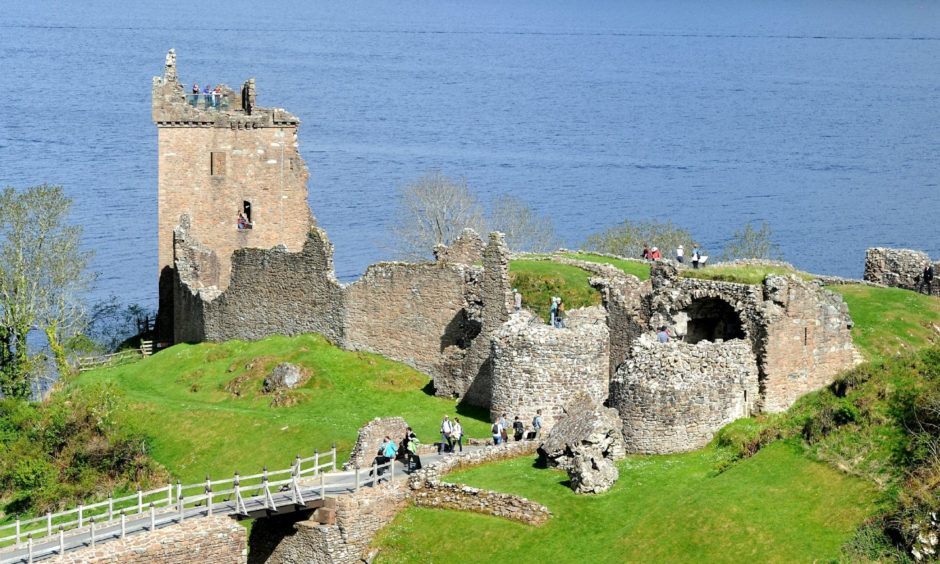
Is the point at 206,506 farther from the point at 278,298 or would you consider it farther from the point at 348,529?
the point at 278,298

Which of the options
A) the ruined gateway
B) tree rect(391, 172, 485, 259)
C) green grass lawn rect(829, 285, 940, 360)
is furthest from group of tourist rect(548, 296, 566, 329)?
tree rect(391, 172, 485, 259)

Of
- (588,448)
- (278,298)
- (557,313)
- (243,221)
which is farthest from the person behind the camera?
(243,221)

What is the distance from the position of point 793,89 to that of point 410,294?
14843cm

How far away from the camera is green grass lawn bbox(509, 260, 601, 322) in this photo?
53031 millimetres

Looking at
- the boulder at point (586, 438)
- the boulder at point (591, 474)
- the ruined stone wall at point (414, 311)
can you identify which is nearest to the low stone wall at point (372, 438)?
the boulder at point (586, 438)

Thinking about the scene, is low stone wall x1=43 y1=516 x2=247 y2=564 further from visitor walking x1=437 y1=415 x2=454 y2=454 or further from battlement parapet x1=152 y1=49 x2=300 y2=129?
battlement parapet x1=152 y1=49 x2=300 y2=129

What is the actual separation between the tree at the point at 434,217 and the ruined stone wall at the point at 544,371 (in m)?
37.9

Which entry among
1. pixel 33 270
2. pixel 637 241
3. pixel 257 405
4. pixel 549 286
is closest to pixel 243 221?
pixel 33 270

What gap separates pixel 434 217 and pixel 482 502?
4844 cm

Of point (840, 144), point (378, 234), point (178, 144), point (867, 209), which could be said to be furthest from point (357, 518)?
point (840, 144)

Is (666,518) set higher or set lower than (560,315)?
lower

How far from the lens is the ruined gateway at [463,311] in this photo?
43719 millimetres

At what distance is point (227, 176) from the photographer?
65562 mm

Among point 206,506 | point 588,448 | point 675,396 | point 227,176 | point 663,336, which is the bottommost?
point 206,506
